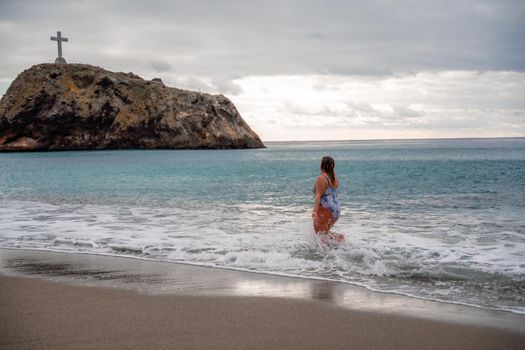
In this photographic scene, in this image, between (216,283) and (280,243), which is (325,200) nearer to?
(280,243)

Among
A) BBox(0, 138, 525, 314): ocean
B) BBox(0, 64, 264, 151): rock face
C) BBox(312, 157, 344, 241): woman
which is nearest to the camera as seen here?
BBox(0, 138, 525, 314): ocean

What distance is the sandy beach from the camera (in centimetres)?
411

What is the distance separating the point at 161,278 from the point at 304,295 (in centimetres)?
211

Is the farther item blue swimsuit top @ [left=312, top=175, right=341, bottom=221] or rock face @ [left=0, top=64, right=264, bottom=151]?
rock face @ [left=0, top=64, right=264, bottom=151]

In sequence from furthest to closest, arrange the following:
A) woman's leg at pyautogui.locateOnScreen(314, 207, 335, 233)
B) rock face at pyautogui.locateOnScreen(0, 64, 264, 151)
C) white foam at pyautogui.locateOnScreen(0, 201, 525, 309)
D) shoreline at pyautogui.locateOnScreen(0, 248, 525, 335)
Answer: rock face at pyautogui.locateOnScreen(0, 64, 264, 151) < woman's leg at pyautogui.locateOnScreen(314, 207, 335, 233) < white foam at pyautogui.locateOnScreen(0, 201, 525, 309) < shoreline at pyautogui.locateOnScreen(0, 248, 525, 335)

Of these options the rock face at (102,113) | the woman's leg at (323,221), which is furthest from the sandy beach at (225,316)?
the rock face at (102,113)

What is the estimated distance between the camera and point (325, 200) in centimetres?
871

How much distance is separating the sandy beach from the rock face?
104 metres

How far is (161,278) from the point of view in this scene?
21.5 ft

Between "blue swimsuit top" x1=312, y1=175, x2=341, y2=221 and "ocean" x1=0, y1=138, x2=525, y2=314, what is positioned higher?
"blue swimsuit top" x1=312, y1=175, x2=341, y2=221

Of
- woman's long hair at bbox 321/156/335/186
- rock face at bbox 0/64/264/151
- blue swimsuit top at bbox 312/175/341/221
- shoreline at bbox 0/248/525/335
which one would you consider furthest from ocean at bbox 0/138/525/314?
rock face at bbox 0/64/264/151

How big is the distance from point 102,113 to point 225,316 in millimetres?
106072

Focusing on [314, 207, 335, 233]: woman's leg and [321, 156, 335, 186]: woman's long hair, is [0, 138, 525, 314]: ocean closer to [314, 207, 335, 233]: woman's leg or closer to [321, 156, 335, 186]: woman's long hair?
[314, 207, 335, 233]: woman's leg

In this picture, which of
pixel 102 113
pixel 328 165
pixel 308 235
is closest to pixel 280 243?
pixel 308 235
